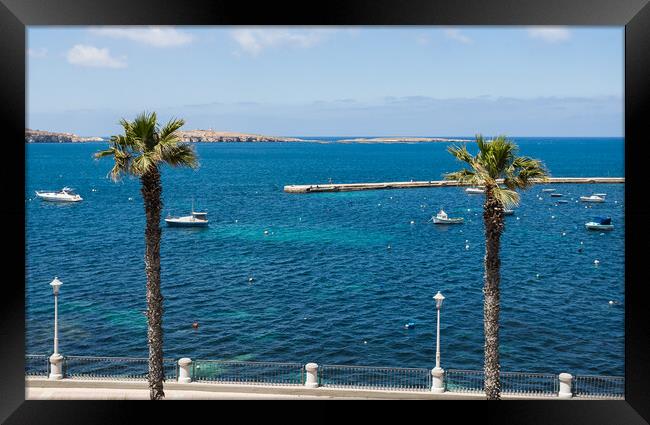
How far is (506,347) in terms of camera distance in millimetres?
29953

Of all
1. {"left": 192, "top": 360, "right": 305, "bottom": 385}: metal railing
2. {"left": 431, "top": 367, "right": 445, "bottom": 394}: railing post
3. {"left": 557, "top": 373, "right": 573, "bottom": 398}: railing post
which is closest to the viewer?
{"left": 557, "top": 373, "right": 573, "bottom": 398}: railing post

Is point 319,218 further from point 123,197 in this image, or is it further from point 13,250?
point 13,250

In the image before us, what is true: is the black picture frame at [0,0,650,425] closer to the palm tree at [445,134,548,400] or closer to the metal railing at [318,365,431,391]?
the palm tree at [445,134,548,400]

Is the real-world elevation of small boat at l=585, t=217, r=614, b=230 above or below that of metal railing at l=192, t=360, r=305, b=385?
above

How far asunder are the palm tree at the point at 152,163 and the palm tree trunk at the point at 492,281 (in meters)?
5.48

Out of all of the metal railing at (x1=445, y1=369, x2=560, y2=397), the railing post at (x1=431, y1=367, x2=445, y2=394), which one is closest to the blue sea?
the metal railing at (x1=445, y1=369, x2=560, y2=397)

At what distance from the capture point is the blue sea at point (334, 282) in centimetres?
3017

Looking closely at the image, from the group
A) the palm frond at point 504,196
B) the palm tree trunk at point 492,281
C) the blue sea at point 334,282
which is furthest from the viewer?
the blue sea at point 334,282

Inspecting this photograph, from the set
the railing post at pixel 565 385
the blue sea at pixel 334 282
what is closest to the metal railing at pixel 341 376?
the blue sea at pixel 334 282

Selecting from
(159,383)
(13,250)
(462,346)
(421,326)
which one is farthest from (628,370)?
(421,326)

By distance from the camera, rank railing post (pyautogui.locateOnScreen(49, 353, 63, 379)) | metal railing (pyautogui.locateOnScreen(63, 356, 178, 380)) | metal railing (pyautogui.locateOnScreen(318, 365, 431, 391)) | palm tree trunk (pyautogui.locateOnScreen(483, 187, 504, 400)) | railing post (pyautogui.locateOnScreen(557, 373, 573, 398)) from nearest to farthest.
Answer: palm tree trunk (pyautogui.locateOnScreen(483, 187, 504, 400)), railing post (pyautogui.locateOnScreen(557, 373, 573, 398)), railing post (pyautogui.locateOnScreen(49, 353, 63, 379)), metal railing (pyautogui.locateOnScreen(318, 365, 431, 391)), metal railing (pyautogui.locateOnScreen(63, 356, 178, 380))

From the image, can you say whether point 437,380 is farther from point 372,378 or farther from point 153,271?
point 372,378

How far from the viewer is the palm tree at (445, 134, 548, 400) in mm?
12062

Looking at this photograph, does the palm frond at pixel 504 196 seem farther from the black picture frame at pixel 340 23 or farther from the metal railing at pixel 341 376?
the metal railing at pixel 341 376
